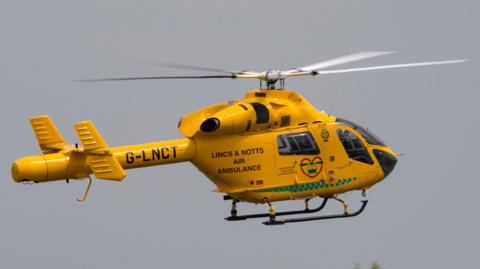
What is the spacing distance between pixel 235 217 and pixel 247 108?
3043mm

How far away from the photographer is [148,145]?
5094 centimetres

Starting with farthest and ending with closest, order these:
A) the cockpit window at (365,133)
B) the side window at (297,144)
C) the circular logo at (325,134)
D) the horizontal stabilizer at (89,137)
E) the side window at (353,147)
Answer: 1. the cockpit window at (365,133)
2. the side window at (353,147)
3. the circular logo at (325,134)
4. the side window at (297,144)
5. the horizontal stabilizer at (89,137)

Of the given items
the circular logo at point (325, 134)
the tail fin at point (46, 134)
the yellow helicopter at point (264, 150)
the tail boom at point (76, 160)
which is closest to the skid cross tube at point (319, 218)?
the yellow helicopter at point (264, 150)

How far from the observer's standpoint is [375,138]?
178 ft

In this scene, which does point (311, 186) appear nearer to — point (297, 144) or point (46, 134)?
point (297, 144)

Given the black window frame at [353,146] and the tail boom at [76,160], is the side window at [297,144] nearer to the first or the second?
the black window frame at [353,146]

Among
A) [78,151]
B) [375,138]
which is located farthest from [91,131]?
[375,138]

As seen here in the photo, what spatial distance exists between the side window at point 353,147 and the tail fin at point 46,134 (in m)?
7.71

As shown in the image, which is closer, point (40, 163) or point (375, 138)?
point (40, 163)

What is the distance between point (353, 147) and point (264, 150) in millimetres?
2724

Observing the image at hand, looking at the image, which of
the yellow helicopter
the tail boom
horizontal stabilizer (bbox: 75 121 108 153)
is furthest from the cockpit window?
horizontal stabilizer (bbox: 75 121 108 153)

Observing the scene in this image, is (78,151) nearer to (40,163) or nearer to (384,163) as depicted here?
(40,163)

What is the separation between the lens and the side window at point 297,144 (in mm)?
52375

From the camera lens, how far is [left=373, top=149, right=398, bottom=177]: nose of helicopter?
54.2 meters
